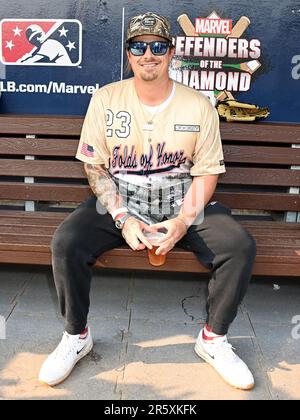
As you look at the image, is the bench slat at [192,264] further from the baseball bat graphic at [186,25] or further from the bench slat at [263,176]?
the baseball bat graphic at [186,25]

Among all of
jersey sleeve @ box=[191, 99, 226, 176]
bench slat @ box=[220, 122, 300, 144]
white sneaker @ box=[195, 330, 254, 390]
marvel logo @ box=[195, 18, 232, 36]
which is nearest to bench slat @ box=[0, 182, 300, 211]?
bench slat @ box=[220, 122, 300, 144]

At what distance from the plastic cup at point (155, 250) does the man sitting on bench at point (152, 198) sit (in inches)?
1.1

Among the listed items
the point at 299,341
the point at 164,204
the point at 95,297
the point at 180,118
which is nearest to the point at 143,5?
the point at 180,118

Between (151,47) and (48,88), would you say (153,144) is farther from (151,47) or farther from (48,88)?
(48,88)

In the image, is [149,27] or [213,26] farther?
[213,26]

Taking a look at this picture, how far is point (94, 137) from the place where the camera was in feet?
8.85

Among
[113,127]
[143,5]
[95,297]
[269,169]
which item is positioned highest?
[143,5]

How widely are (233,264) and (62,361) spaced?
88 centimetres

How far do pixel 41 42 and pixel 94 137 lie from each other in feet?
4.30

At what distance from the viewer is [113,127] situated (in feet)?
8.87

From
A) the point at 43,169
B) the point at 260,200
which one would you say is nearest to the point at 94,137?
the point at 43,169

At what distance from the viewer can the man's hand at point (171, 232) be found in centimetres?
251
